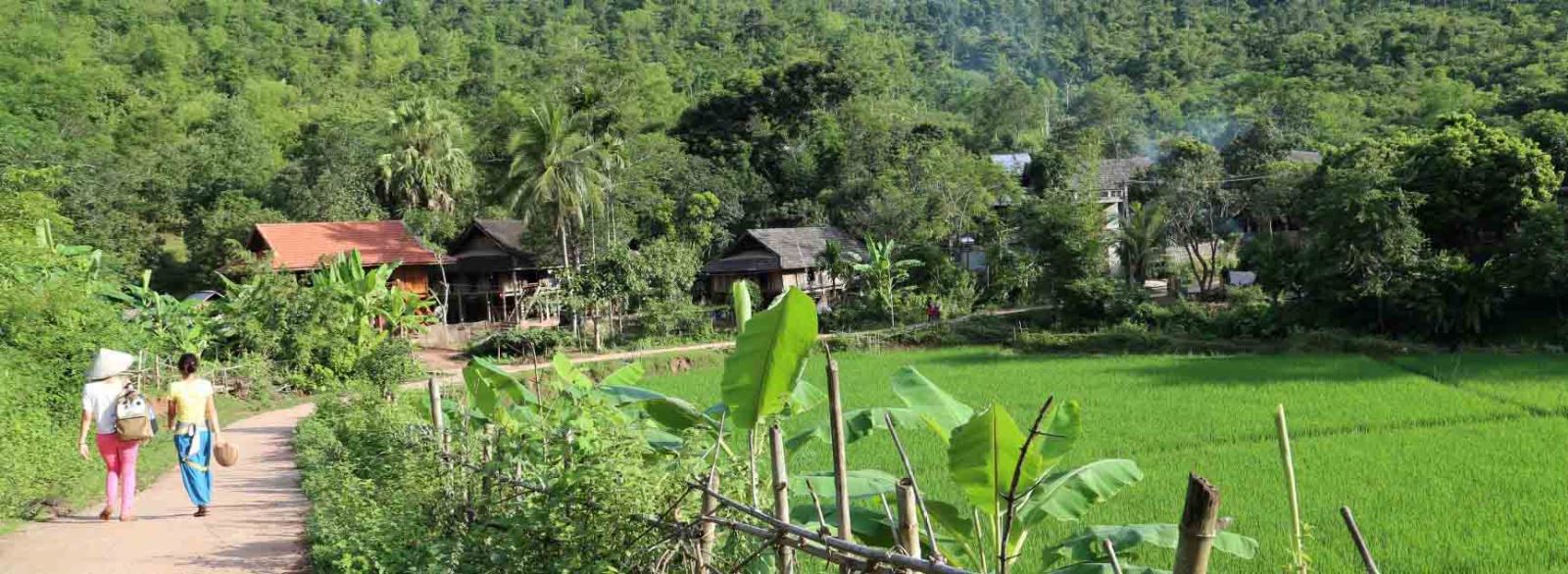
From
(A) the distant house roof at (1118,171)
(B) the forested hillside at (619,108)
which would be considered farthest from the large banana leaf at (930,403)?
(A) the distant house roof at (1118,171)

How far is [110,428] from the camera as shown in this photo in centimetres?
679

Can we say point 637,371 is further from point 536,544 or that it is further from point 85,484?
point 85,484

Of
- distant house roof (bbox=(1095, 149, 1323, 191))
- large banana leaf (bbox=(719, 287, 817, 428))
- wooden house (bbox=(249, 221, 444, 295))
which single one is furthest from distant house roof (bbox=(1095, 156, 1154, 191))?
large banana leaf (bbox=(719, 287, 817, 428))

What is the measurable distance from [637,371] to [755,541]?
301 centimetres

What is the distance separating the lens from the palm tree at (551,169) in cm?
2680

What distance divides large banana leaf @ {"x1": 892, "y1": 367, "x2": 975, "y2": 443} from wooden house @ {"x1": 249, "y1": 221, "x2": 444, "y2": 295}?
23282 mm

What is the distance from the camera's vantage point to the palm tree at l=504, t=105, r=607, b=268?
26.8 m

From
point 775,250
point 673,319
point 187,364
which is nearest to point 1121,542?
point 187,364

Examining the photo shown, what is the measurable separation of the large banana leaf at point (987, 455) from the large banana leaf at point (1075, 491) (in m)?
0.92

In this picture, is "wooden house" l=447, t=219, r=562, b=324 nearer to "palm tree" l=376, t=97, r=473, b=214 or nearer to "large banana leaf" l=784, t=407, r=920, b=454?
"palm tree" l=376, t=97, r=473, b=214

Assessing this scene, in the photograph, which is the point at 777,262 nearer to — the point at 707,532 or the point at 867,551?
the point at 707,532

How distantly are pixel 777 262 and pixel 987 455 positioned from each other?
26.9 metres

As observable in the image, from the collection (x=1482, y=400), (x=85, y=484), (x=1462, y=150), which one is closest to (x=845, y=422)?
(x=85, y=484)

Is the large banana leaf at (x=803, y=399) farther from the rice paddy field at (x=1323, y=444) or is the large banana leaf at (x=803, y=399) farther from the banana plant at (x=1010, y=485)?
the rice paddy field at (x=1323, y=444)
